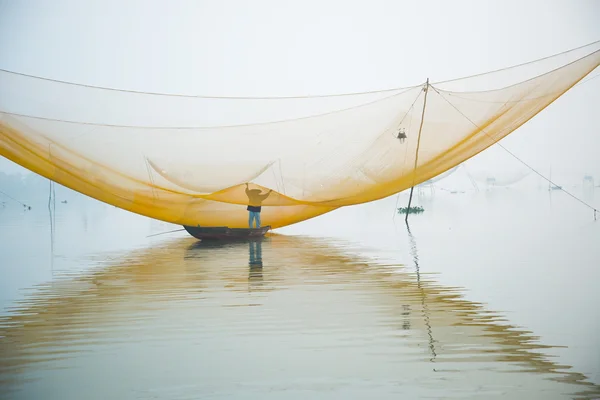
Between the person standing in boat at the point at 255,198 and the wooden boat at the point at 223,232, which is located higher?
the person standing in boat at the point at 255,198

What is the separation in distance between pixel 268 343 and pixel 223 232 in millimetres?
8608

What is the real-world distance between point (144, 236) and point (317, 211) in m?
5.47

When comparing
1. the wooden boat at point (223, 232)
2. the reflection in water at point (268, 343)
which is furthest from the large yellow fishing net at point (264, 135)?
the reflection in water at point (268, 343)

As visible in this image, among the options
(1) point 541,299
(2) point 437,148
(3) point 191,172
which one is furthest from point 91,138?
(1) point 541,299

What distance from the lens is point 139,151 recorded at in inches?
370

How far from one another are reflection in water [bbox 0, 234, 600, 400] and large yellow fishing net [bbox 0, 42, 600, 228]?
8.31 feet

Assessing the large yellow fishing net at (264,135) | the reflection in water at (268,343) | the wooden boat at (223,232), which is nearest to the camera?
the reflection in water at (268,343)

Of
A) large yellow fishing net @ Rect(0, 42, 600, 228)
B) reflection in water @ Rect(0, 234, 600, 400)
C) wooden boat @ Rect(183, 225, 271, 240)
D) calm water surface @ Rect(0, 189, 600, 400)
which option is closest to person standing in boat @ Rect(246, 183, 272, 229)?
large yellow fishing net @ Rect(0, 42, 600, 228)

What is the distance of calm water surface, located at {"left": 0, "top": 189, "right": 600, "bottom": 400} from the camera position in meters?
3.34

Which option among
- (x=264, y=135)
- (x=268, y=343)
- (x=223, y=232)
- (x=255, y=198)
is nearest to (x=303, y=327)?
(x=268, y=343)

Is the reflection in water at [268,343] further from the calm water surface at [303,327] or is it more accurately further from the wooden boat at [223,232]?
the wooden boat at [223,232]

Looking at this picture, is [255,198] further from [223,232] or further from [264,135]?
[264,135]

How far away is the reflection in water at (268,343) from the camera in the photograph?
10.8ft

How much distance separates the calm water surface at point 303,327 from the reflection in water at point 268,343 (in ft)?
0.05
